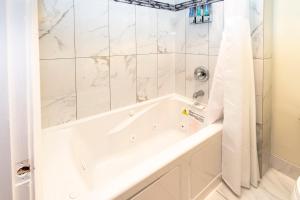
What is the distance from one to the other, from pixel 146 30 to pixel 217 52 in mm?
683

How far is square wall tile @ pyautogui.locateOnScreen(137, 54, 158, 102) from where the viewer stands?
1.94 m

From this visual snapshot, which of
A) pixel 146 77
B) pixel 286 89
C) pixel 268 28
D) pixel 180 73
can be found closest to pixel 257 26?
pixel 268 28

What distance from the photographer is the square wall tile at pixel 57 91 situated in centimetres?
142

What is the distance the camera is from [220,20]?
5.59 ft

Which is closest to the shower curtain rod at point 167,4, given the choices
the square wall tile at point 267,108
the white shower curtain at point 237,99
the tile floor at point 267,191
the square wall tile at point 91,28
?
the square wall tile at point 91,28

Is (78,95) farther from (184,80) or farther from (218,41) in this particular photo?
(218,41)

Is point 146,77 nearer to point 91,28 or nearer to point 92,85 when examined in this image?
point 92,85

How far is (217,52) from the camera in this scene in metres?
1.78

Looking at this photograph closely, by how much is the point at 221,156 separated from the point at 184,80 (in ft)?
2.87

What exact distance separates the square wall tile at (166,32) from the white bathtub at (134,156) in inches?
20.8

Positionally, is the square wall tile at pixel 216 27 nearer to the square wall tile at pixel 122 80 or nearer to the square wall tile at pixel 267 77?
the square wall tile at pixel 267 77

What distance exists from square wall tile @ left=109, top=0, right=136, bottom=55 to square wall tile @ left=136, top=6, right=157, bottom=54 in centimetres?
6

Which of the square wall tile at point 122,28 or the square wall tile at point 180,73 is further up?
the square wall tile at point 122,28

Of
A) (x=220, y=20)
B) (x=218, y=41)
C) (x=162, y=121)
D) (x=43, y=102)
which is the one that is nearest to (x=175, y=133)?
(x=162, y=121)
